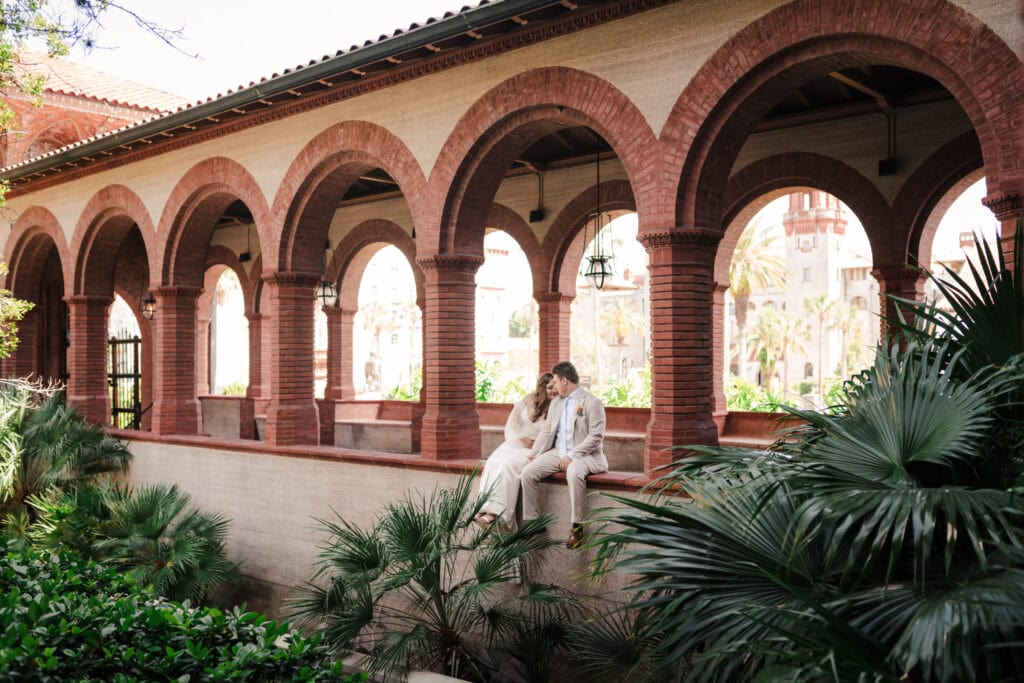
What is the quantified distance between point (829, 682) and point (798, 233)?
61.7 meters

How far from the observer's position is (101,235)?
53.0ft

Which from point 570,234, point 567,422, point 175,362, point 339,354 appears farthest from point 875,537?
point 339,354

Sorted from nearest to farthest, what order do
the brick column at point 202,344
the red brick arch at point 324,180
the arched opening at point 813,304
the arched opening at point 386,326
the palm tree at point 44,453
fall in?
the red brick arch at point 324,180, the palm tree at point 44,453, the brick column at point 202,344, the arched opening at point 813,304, the arched opening at point 386,326

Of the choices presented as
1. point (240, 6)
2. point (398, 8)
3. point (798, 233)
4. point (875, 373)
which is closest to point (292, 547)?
point (875, 373)

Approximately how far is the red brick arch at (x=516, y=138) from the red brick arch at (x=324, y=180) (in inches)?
19.3

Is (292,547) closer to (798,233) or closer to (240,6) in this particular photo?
(240,6)

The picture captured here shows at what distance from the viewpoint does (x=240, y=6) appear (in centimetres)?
3284

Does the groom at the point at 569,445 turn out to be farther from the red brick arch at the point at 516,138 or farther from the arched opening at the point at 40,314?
the arched opening at the point at 40,314

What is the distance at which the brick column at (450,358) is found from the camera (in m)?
10.2

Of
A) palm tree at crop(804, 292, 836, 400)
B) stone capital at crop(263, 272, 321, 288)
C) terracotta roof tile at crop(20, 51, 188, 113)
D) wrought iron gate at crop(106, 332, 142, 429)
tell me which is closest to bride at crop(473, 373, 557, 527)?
stone capital at crop(263, 272, 321, 288)

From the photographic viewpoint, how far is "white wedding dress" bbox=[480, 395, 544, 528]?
27.5 ft

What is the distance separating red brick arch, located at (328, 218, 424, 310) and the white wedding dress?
27.5 feet

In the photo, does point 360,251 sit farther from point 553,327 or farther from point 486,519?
point 486,519

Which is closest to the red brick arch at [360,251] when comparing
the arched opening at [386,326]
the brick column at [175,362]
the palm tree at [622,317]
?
the brick column at [175,362]
